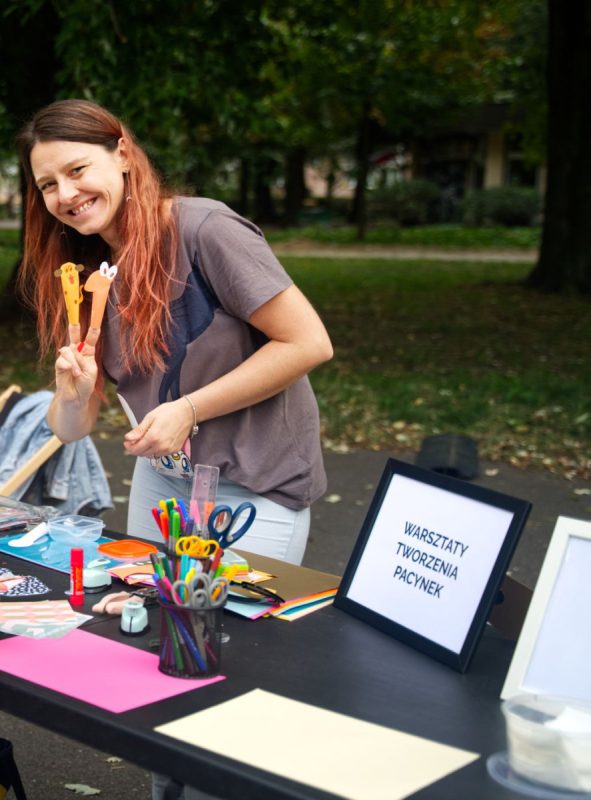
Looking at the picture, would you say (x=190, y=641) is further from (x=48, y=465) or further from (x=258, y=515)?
(x=48, y=465)

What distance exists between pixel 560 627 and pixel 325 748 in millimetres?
474

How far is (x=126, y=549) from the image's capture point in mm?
2607

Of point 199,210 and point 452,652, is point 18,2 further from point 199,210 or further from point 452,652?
point 452,652

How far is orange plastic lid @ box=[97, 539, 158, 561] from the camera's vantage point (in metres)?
2.56

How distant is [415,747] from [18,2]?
354 inches

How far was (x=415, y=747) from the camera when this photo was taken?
165 cm

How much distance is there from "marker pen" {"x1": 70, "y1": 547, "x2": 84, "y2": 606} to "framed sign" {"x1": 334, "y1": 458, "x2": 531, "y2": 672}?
0.54 m

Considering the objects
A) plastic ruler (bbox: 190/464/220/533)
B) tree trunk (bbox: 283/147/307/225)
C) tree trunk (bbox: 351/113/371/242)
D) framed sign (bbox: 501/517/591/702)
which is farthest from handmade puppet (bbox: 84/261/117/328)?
tree trunk (bbox: 283/147/307/225)

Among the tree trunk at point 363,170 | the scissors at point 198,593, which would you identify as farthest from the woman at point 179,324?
the tree trunk at point 363,170

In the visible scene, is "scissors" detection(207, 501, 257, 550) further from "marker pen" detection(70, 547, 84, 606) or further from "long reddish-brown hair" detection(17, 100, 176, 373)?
"long reddish-brown hair" detection(17, 100, 176, 373)

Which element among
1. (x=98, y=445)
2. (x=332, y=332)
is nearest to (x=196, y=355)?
(x=98, y=445)

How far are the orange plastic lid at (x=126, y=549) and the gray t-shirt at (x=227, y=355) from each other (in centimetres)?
24

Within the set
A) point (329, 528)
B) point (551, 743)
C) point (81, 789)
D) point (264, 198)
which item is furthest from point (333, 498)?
point (264, 198)

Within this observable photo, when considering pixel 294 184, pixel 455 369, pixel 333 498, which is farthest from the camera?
pixel 294 184
